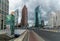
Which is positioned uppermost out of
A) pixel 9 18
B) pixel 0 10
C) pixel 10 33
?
pixel 0 10

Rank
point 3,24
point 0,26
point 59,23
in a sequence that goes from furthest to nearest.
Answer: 1. point 59,23
2. point 3,24
3. point 0,26

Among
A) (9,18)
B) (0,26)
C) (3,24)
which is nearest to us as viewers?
(9,18)

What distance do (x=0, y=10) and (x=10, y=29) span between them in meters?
54.8

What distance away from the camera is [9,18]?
43.2m

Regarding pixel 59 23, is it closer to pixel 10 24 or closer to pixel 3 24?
pixel 3 24

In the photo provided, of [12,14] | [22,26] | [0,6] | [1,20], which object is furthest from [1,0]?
Result: [22,26]

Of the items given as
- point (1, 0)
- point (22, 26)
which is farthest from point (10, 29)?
point (22, 26)

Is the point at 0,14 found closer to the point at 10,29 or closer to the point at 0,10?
the point at 0,10

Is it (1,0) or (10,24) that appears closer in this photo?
(10,24)

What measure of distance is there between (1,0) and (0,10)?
6260 millimetres

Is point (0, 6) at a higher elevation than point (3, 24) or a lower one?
higher

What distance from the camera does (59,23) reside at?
190 metres

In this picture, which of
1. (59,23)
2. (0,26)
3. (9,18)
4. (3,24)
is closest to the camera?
(9,18)

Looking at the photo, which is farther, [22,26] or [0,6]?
[22,26]
